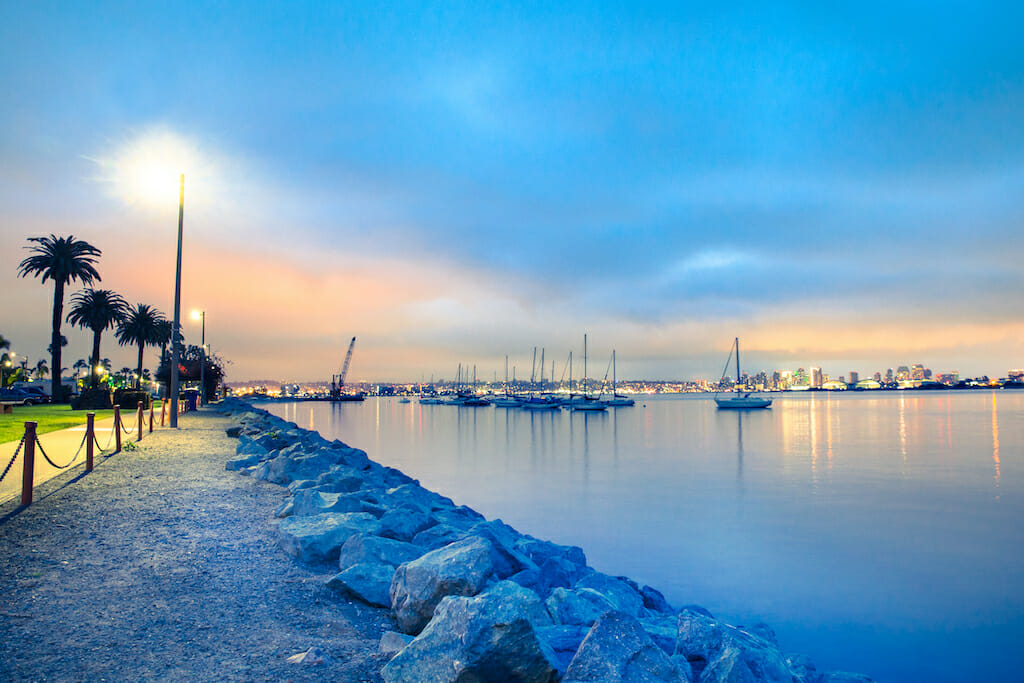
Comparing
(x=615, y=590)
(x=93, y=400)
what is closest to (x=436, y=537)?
(x=615, y=590)

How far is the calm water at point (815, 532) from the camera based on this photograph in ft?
34.3

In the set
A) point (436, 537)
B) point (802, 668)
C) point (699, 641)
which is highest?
point (436, 537)

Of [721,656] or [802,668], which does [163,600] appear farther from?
[802,668]

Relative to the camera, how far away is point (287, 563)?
7.35 meters

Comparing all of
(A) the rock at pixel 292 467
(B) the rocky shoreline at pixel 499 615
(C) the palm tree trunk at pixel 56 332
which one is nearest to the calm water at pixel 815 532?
(B) the rocky shoreline at pixel 499 615

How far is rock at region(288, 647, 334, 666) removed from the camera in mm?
4746

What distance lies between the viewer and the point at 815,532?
17703 mm

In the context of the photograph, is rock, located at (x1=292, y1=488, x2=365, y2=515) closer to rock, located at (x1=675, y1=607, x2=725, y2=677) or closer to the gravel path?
the gravel path

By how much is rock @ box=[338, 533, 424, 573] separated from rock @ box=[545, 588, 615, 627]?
1943mm

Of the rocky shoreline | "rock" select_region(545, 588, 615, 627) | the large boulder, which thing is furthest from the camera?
"rock" select_region(545, 588, 615, 627)

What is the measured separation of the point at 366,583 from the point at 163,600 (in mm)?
1900

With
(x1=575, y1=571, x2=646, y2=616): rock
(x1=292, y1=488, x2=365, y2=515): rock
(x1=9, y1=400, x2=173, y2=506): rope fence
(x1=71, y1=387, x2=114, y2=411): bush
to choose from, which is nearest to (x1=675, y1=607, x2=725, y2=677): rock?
(x1=575, y1=571, x2=646, y2=616): rock

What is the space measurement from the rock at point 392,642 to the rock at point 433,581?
465 mm

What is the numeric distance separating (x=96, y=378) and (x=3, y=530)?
188ft
